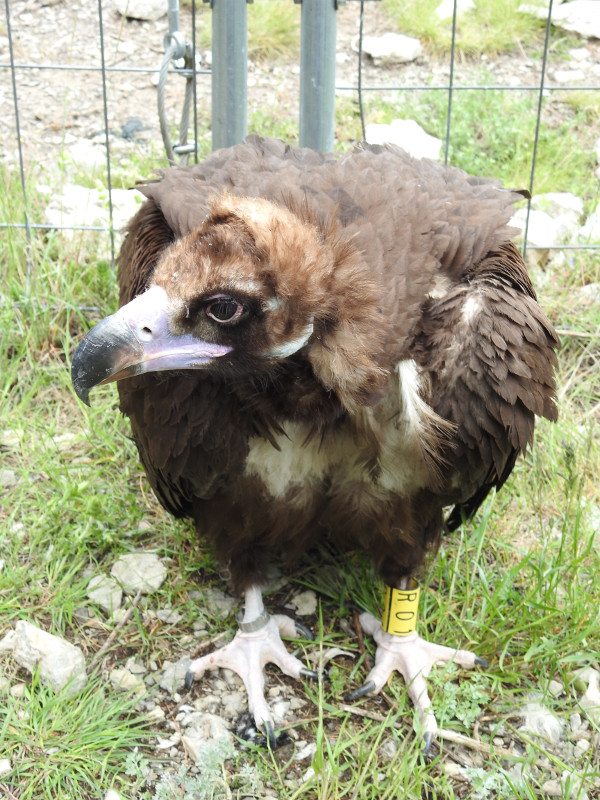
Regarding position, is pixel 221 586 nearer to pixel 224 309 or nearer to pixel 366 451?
pixel 366 451

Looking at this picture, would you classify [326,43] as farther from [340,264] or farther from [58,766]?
[58,766]

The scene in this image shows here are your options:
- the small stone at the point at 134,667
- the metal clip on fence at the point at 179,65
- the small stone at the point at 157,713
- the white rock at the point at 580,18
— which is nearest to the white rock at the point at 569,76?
the white rock at the point at 580,18

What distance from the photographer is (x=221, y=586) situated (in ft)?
12.3

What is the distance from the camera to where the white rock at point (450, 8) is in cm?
752

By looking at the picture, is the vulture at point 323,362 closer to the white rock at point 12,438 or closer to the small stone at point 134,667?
the small stone at point 134,667

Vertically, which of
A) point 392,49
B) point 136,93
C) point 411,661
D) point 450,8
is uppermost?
point 450,8

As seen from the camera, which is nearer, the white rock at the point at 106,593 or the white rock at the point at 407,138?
the white rock at the point at 106,593

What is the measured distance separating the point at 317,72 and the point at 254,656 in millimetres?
2466

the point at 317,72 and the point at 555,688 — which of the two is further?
the point at 317,72

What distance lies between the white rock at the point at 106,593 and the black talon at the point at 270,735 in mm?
779

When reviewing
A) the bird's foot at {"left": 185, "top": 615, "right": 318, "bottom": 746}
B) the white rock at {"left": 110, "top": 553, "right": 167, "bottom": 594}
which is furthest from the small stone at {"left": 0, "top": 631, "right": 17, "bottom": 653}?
the bird's foot at {"left": 185, "top": 615, "right": 318, "bottom": 746}

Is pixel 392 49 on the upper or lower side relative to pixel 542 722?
upper

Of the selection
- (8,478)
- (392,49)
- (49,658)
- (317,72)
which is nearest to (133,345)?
(49,658)

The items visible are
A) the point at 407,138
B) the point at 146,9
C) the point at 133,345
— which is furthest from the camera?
the point at 146,9
